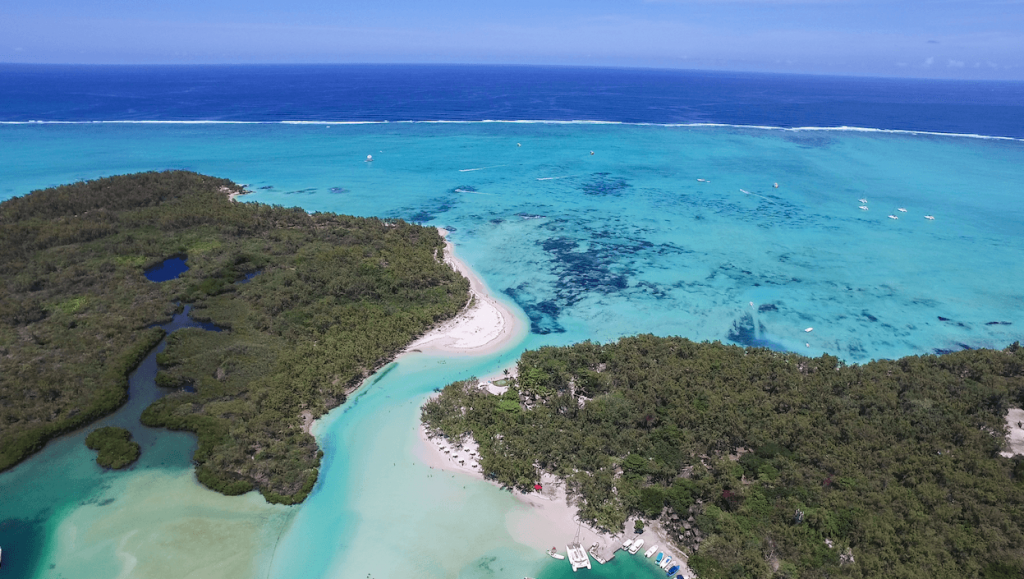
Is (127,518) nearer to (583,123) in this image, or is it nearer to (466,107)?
(583,123)

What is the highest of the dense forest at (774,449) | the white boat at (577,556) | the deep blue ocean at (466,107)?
the deep blue ocean at (466,107)

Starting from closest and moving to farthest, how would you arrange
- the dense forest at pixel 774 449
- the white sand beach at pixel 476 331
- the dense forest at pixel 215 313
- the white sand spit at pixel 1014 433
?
1. the dense forest at pixel 774 449
2. the white sand spit at pixel 1014 433
3. the dense forest at pixel 215 313
4. the white sand beach at pixel 476 331

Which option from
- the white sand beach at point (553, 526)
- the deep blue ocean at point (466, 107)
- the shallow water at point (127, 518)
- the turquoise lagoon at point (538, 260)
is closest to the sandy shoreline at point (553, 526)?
the white sand beach at point (553, 526)

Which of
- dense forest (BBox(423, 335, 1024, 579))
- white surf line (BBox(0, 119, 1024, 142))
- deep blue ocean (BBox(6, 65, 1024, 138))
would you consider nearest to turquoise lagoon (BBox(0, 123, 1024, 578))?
dense forest (BBox(423, 335, 1024, 579))

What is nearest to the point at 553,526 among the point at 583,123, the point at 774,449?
the point at 774,449

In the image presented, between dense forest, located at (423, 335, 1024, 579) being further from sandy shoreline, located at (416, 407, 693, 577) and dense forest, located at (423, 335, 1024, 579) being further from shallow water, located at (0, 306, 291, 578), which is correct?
shallow water, located at (0, 306, 291, 578)

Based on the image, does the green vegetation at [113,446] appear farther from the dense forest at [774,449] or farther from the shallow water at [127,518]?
the dense forest at [774,449]

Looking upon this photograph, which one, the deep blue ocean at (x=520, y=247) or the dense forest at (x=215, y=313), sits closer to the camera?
the deep blue ocean at (x=520, y=247)
